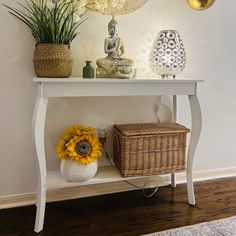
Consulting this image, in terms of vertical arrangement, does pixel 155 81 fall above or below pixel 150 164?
above

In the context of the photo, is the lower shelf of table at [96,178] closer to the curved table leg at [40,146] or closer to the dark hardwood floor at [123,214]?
the curved table leg at [40,146]

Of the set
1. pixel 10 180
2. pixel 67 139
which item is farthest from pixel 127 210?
pixel 10 180

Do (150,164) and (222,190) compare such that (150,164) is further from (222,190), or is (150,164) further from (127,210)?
(222,190)

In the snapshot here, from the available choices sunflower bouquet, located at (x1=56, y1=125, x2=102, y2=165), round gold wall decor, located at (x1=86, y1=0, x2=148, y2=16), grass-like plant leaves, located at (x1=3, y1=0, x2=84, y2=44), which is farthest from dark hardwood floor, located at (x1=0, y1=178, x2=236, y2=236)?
round gold wall decor, located at (x1=86, y1=0, x2=148, y2=16)

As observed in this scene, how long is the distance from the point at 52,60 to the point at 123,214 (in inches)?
36.3

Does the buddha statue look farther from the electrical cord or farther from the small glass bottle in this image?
the electrical cord

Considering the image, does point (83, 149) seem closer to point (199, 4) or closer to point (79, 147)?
point (79, 147)

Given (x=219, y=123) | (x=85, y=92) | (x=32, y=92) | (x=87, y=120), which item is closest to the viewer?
(x=85, y=92)

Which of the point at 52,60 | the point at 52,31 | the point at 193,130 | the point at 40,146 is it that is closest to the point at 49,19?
the point at 52,31

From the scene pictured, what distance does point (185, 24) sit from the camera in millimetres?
1745

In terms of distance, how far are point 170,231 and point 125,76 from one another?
32.4 inches

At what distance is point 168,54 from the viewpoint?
1498 mm

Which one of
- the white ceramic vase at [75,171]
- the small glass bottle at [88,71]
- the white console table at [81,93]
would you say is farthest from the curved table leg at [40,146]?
the small glass bottle at [88,71]

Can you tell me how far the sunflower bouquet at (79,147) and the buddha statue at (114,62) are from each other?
0.34 m
